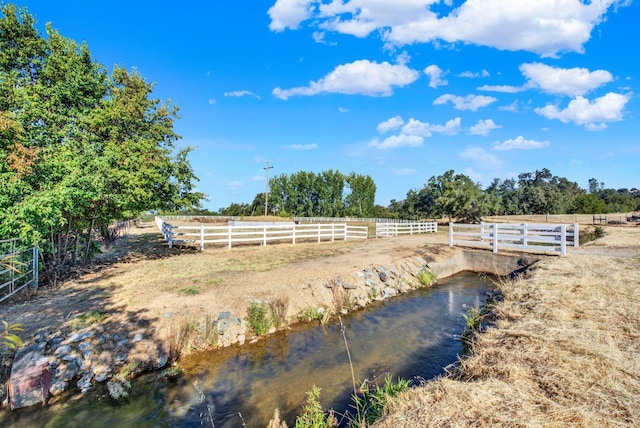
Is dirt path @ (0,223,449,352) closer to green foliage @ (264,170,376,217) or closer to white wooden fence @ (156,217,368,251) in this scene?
white wooden fence @ (156,217,368,251)

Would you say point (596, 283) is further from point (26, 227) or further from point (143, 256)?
point (143, 256)

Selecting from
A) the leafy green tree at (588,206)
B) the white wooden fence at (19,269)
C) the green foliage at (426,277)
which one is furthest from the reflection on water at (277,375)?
the leafy green tree at (588,206)

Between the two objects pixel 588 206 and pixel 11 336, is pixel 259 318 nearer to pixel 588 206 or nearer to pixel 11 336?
pixel 11 336

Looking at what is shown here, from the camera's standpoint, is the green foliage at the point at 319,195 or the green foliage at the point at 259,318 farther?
the green foliage at the point at 319,195

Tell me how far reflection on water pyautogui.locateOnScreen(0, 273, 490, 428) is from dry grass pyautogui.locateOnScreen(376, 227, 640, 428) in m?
1.47

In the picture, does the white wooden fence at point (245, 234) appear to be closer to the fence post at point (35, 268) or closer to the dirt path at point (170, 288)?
the dirt path at point (170, 288)

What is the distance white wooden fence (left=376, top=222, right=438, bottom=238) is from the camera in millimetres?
26094

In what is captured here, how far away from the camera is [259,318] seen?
790 centimetres

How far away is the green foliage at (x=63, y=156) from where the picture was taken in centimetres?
838

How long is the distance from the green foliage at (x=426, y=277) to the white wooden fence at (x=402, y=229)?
1183 cm

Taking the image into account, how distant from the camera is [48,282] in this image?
32.7 feet

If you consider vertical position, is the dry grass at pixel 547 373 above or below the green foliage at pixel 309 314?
above

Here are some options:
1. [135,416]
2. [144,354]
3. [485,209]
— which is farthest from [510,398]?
[485,209]

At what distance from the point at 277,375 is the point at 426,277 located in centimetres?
875
